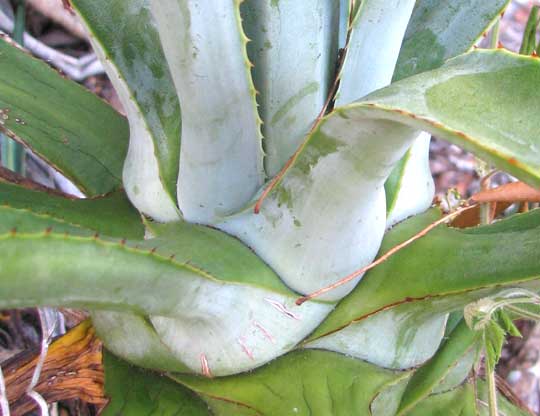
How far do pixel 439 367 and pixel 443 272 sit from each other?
137 mm


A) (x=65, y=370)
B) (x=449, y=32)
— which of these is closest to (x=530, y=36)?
(x=449, y=32)

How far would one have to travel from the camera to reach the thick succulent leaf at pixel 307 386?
644 mm

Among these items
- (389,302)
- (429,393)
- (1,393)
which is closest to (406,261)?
(389,302)

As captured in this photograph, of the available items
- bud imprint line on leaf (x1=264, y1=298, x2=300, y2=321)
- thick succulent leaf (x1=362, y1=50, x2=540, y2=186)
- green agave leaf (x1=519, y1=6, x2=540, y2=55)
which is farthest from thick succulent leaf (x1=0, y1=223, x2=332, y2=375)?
green agave leaf (x1=519, y1=6, x2=540, y2=55)

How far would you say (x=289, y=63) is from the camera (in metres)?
0.62

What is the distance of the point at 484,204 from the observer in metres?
0.95

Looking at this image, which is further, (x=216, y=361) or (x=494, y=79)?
(x=216, y=361)

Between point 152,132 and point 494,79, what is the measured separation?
1.19 ft

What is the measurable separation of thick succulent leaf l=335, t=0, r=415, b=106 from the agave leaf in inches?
4.0

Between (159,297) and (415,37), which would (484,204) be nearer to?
(415,37)

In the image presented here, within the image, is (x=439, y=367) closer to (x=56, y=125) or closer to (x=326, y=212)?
(x=326, y=212)

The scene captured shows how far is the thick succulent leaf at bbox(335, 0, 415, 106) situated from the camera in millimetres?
604

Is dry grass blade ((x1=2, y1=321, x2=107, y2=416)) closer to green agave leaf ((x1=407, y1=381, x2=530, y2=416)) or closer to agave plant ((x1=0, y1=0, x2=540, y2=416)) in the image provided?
agave plant ((x1=0, y1=0, x2=540, y2=416))

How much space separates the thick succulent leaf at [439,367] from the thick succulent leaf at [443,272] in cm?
9
